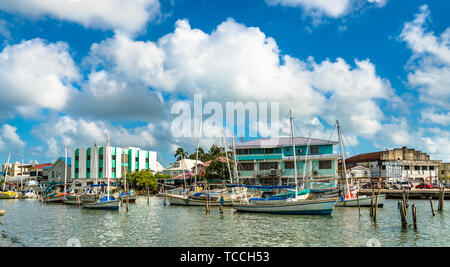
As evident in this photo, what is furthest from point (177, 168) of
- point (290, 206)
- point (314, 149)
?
point (290, 206)

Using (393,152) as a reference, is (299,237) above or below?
below

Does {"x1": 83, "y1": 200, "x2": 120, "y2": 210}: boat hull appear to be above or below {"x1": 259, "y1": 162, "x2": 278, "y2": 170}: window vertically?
below

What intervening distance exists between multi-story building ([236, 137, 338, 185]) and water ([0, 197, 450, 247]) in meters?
29.7

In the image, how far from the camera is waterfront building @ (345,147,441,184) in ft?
324

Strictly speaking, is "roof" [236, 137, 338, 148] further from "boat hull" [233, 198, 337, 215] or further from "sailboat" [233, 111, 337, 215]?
"boat hull" [233, 198, 337, 215]

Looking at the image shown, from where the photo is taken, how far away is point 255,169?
7556cm

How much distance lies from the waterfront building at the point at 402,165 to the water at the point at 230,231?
58.8 metres

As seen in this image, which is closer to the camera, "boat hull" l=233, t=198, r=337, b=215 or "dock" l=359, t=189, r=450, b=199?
"boat hull" l=233, t=198, r=337, b=215

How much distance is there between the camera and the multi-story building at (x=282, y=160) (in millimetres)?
71938

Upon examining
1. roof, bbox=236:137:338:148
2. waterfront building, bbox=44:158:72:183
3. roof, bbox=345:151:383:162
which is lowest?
waterfront building, bbox=44:158:72:183

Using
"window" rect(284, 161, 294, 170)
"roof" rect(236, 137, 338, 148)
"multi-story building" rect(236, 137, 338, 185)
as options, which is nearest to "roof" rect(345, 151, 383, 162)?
"roof" rect(236, 137, 338, 148)

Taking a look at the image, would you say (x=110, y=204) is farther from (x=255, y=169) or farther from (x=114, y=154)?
(x=114, y=154)
